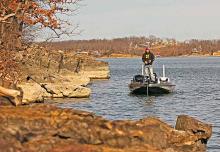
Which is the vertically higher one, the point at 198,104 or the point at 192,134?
the point at 192,134

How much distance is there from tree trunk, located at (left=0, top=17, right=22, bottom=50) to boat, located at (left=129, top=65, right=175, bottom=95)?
2629cm

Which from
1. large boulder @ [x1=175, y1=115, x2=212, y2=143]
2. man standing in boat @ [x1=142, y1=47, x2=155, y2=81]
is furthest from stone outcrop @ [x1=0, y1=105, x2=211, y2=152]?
man standing in boat @ [x1=142, y1=47, x2=155, y2=81]

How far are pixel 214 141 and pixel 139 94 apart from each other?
26373 millimetres

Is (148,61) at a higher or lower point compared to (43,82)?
higher

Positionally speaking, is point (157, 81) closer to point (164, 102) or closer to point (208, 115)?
point (164, 102)

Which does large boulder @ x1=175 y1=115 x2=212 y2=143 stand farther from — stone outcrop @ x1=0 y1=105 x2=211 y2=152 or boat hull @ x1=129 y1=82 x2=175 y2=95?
boat hull @ x1=129 y1=82 x2=175 y2=95

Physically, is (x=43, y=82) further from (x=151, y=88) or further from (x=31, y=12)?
(x=31, y=12)

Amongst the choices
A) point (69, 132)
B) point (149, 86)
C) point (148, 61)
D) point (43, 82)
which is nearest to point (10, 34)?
point (69, 132)

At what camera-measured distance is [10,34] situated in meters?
17.6

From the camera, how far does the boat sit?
43.8 meters

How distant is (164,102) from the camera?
39.8m

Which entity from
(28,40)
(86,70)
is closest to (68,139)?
(28,40)

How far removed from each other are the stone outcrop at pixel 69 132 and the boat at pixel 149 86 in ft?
113

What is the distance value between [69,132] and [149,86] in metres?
35.3
